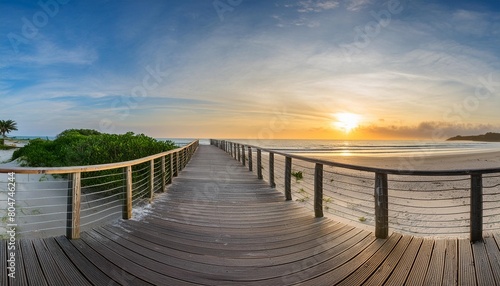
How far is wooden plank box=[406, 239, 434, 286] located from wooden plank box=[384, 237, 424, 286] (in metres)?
0.03

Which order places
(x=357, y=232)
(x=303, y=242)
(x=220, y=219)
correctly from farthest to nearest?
1. (x=220, y=219)
2. (x=357, y=232)
3. (x=303, y=242)

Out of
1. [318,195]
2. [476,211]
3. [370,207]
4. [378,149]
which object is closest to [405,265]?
[370,207]

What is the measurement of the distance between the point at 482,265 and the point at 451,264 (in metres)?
0.30

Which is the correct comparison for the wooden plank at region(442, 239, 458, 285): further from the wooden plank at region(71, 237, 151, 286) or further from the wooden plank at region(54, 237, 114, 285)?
the wooden plank at region(54, 237, 114, 285)

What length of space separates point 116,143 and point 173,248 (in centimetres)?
862

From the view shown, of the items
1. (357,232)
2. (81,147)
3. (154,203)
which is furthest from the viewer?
(81,147)

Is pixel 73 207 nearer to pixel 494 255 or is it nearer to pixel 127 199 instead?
pixel 127 199

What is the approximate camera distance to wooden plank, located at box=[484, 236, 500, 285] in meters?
2.67

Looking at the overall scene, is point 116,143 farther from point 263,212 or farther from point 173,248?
point 173,248

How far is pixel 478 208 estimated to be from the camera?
11.1ft

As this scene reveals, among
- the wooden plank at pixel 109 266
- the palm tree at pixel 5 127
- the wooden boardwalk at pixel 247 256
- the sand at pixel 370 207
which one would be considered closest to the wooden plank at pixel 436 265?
the wooden boardwalk at pixel 247 256

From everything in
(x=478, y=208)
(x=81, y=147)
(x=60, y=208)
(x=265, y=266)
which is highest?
(x=81, y=147)

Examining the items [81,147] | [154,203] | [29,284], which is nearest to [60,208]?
[81,147]

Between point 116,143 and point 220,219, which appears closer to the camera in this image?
point 220,219
